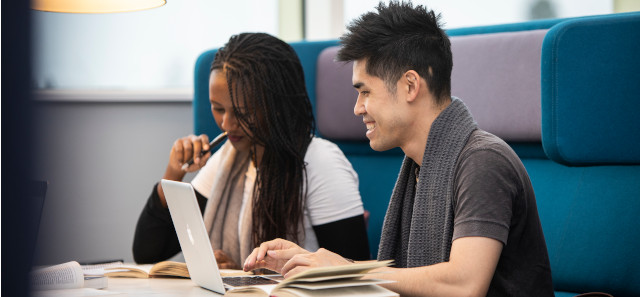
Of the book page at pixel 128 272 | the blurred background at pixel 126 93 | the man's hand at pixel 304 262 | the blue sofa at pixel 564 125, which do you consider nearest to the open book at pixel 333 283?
the man's hand at pixel 304 262

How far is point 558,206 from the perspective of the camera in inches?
64.1

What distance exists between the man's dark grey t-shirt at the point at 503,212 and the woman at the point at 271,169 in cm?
56

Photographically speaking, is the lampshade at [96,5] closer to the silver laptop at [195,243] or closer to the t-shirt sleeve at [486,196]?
the silver laptop at [195,243]

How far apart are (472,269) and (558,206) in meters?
0.72

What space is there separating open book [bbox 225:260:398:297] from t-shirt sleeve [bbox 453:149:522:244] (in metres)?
0.17

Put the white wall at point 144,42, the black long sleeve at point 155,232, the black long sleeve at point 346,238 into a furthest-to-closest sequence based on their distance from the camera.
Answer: the white wall at point 144,42 < the black long sleeve at point 155,232 < the black long sleeve at point 346,238

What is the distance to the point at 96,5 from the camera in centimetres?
139

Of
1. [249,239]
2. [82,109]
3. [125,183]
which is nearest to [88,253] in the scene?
[125,183]

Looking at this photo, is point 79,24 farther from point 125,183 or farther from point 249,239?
point 249,239

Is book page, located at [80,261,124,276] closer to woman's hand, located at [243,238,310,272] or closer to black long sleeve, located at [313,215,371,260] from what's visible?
woman's hand, located at [243,238,310,272]

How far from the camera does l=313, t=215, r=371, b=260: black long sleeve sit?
1624 millimetres

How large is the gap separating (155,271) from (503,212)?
618 millimetres

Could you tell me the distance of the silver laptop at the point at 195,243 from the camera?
42.1 inches

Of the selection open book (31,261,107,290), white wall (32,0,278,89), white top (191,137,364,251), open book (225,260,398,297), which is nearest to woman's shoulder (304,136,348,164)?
white top (191,137,364,251)
